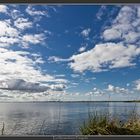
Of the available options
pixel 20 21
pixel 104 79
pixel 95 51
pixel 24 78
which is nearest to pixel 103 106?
pixel 104 79

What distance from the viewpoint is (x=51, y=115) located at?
335 cm

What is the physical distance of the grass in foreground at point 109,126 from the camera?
132 inches

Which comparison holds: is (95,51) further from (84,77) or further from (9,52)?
(9,52)

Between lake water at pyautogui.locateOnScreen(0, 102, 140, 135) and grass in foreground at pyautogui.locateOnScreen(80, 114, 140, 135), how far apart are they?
0.16ft

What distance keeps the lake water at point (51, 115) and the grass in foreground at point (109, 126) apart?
0.16ft

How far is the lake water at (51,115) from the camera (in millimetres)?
3307

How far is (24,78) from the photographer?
132 inches

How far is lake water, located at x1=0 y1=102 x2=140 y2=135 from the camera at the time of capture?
3307 millimetres

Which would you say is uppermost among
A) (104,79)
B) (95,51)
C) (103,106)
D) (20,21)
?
(20,21)

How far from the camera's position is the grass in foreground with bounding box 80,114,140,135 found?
11.0ft

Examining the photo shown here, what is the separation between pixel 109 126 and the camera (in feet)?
11.3

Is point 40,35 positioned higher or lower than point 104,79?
higher

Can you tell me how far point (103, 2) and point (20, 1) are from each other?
23.8 inches

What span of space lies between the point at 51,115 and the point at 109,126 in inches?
18.3
